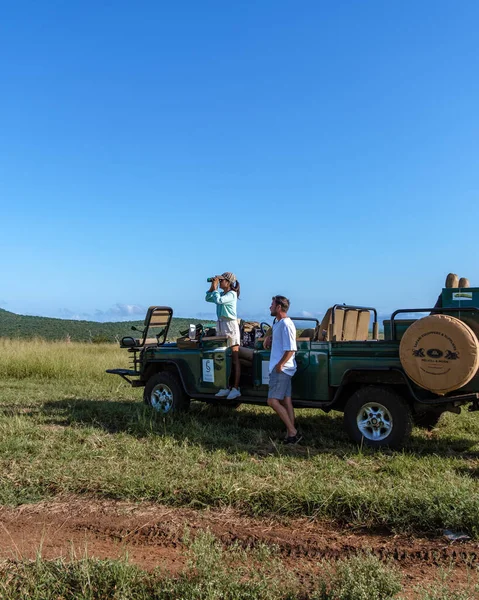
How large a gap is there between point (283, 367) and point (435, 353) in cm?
186

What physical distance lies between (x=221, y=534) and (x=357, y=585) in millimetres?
1322

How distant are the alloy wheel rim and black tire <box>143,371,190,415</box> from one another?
3.04 m

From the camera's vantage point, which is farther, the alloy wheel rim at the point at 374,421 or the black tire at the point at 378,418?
the alloy wheel rim at the point at 374,421

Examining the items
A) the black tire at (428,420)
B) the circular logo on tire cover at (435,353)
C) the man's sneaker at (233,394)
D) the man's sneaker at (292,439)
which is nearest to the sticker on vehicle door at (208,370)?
the man's sneaker at (233,394)

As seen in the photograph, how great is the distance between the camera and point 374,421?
724 centimetres

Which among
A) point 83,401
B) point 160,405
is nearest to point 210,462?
point 160,405

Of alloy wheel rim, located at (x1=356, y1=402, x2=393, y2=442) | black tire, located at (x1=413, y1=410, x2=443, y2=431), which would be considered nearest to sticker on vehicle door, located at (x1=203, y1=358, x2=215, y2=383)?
alloy wheel rim, located at (x1=356, y1=402, x2=393, y2=442)

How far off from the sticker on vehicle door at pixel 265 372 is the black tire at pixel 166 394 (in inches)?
61.1

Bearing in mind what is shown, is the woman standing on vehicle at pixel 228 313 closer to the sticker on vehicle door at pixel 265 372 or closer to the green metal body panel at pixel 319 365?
the green metal body panel at pixel 319 365

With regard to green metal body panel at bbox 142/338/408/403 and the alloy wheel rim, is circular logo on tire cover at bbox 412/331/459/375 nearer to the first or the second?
green metal body panel at bbox 142/338/408/403

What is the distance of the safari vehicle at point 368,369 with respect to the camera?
654cm

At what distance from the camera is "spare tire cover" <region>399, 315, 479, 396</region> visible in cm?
639

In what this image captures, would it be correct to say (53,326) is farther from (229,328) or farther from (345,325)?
(345,325)

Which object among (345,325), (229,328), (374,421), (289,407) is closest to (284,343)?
(289,407)
